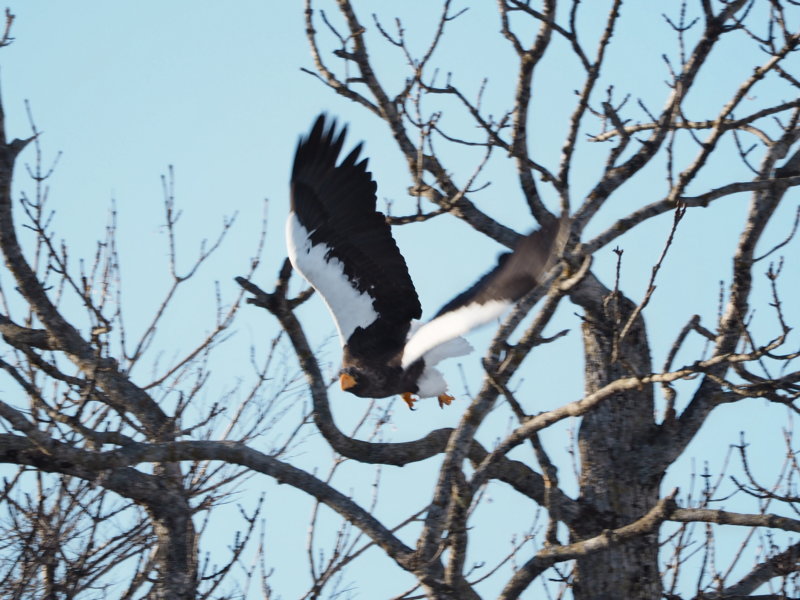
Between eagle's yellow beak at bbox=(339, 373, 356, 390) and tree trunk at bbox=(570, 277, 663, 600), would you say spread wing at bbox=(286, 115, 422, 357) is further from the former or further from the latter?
tree trunk at bbox=(570, 277, 663, 600)

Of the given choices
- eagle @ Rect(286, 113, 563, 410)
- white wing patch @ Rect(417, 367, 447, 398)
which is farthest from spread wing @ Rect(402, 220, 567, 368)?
white wing patch @ Rect(417, 367, 447, 398)

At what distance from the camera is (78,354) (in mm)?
4520

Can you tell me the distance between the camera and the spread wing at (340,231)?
5.51m

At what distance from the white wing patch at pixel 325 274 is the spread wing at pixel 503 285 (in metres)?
1.08

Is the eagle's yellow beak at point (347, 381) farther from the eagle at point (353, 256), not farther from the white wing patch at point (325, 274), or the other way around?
the white wing patch at point (325, 274)

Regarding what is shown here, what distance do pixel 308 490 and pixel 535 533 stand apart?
1.90 metres

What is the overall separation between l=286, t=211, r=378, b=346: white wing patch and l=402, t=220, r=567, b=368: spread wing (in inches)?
42.7

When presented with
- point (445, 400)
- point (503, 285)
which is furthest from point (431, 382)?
point (503, 285)

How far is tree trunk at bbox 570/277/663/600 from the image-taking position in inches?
180

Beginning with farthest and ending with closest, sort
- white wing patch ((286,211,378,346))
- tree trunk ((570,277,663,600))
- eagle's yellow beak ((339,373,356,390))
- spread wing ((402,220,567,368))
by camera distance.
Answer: eagle's yellow beak ((339,373,356,390)), white wing patch ((286,211,378,346)), tree trunk ((570,277,663,600)), spread wing ((402,220,567,368))

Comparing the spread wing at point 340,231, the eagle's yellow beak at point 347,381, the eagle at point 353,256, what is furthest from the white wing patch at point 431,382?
the spread wing at point 340,231

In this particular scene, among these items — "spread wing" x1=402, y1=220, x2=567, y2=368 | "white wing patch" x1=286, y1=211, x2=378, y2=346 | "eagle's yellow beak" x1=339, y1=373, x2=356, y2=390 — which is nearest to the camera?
"spread wing" x1=402, y1=220, x2=567, y2=368

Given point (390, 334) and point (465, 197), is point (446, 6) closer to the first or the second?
point (465, 197)

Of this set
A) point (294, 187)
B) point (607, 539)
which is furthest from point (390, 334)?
point (607, 539)
